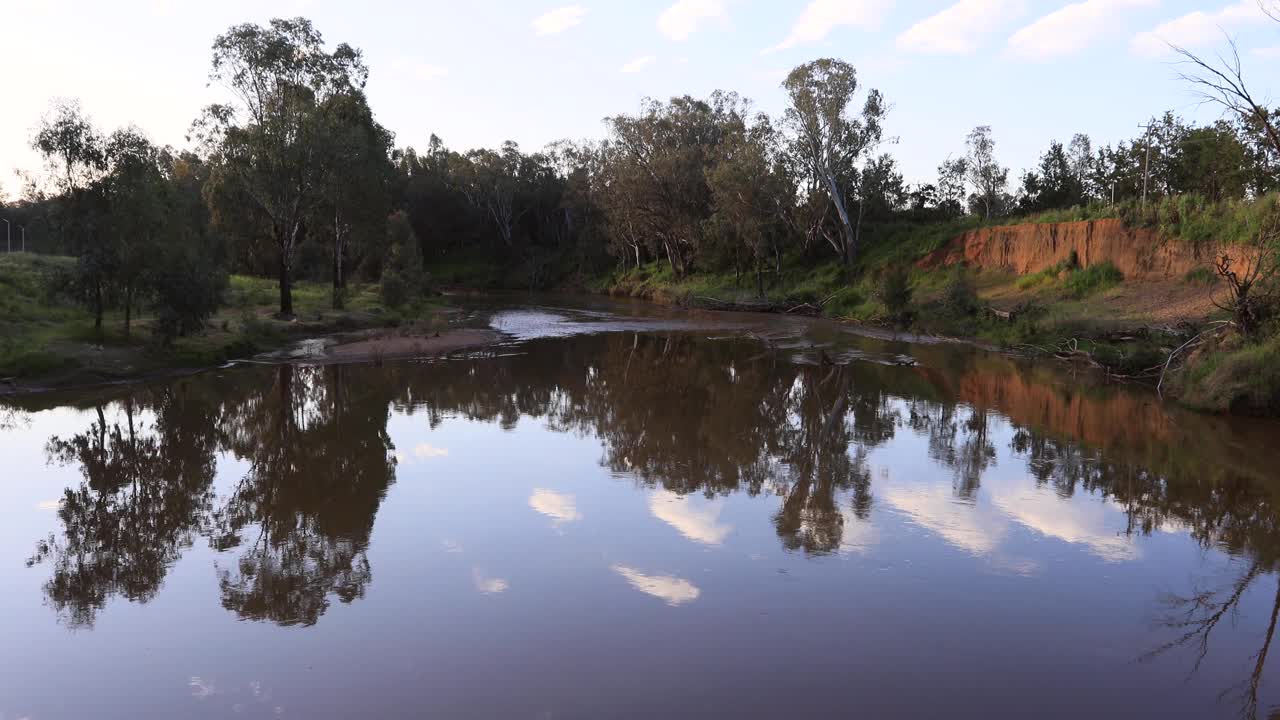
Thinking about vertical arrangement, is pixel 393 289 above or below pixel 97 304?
above

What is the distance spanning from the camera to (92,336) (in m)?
23.8

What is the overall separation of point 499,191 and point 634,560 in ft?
273

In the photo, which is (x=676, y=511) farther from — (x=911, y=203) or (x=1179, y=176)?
(x=911, y=203)

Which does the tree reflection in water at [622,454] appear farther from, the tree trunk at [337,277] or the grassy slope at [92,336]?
the tree trunk at [337,277]

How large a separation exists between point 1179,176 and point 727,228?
27.2 meters

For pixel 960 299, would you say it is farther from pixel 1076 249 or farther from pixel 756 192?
pixel 756 192

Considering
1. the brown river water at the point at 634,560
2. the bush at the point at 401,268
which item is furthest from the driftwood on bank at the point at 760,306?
the brown river water at the point at 634,560

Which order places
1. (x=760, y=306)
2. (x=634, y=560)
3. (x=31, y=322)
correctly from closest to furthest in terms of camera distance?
(x=634, y=560) → (x=31, y=322) → (x=760, y=306)

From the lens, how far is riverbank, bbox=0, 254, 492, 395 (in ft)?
70.0

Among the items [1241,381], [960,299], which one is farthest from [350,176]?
[1241,381]

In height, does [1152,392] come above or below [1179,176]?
below

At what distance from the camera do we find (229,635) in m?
7.78

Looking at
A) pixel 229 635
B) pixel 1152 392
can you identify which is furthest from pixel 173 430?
pixel 1152 392

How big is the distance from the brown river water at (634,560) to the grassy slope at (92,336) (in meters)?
2.16
